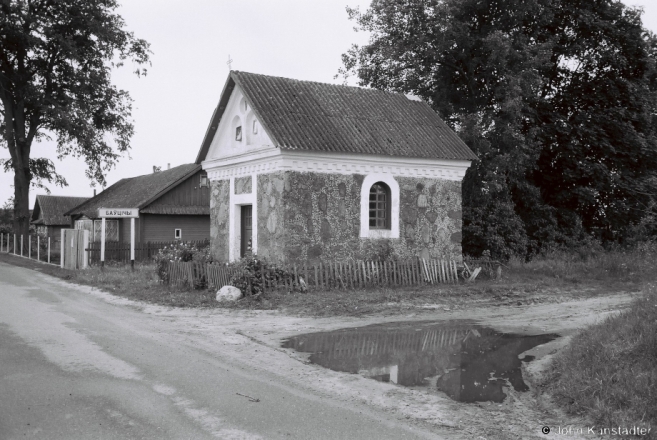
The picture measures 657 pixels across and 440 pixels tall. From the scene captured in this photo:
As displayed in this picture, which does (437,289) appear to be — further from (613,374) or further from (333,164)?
(613,374)

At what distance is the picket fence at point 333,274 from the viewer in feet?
52.4

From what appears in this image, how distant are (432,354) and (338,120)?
10.7 metres

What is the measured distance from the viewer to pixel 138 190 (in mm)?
36969

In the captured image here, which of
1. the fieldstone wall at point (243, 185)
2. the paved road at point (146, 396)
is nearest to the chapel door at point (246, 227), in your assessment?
the fieldstone wall at point (243, 185)

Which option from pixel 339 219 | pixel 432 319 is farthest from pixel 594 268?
pixel 432 319

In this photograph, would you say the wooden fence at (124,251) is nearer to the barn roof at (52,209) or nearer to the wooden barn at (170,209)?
the wooden barn at (170,209)

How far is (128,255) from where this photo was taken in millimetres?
28344

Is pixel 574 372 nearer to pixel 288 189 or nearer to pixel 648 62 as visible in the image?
pixel 288 189

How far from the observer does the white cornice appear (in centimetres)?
1744

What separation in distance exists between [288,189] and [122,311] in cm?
549

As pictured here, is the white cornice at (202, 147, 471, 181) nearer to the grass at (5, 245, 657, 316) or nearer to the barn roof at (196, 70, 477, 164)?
the barn roof at (196, 70, 477, 164)

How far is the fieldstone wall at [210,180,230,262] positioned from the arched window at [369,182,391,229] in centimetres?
477

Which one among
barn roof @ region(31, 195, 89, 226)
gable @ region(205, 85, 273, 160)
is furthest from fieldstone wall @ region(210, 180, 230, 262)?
barn roof @ region(31, 195, 89, 226)

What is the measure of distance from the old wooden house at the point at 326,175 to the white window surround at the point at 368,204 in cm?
3
